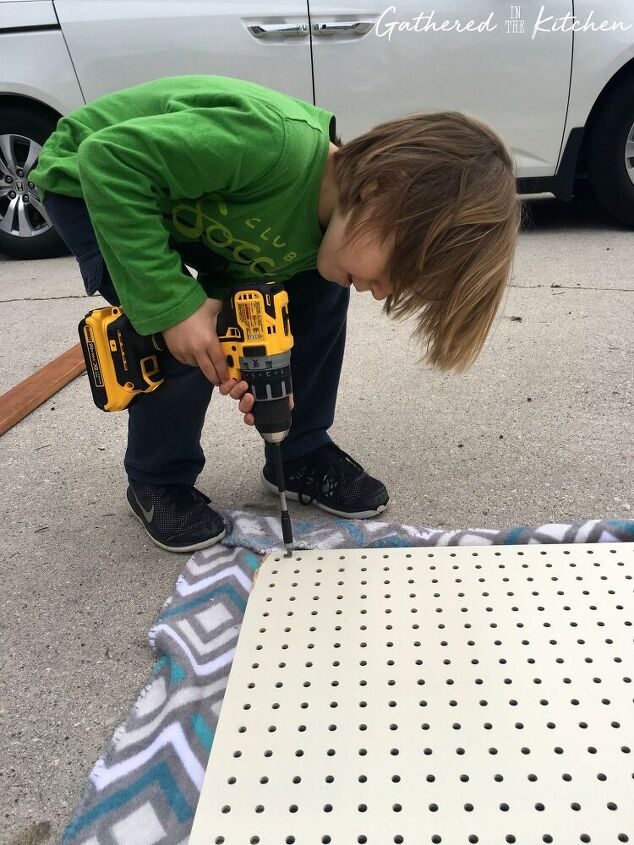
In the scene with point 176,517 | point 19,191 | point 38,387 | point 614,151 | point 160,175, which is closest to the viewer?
point 160,175

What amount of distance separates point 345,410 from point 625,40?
272cm

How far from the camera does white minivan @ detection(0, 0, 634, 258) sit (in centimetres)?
344

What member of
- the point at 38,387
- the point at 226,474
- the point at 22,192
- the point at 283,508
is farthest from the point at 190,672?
the point at 22,192

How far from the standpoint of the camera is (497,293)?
1341mm

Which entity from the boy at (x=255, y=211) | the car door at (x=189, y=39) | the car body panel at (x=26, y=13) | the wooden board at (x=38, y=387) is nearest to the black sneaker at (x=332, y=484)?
the boy at (x=255, y=211)

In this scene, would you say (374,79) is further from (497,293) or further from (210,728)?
(210,728)

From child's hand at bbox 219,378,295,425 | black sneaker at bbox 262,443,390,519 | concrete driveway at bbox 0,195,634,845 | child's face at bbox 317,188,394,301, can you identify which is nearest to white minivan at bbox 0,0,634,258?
concrete driveway at bbox 0,195,634,845

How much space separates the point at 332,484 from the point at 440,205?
0.83 metres

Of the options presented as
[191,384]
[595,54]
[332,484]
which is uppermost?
[595,54]

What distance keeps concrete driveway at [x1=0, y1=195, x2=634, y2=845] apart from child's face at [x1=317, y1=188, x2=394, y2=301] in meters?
0.68

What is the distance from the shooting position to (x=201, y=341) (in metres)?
1.37

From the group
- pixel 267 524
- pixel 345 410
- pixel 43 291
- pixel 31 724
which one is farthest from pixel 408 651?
pixel 43 291

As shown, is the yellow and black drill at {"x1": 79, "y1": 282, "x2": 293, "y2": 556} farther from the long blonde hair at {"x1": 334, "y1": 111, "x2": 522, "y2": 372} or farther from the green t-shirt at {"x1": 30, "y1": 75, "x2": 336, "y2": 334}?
the long blonde hair at {"x1": 334, "y1": 111, "x2": 522, "y2": 372}

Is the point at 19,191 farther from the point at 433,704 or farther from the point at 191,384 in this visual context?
the point at 433,704
